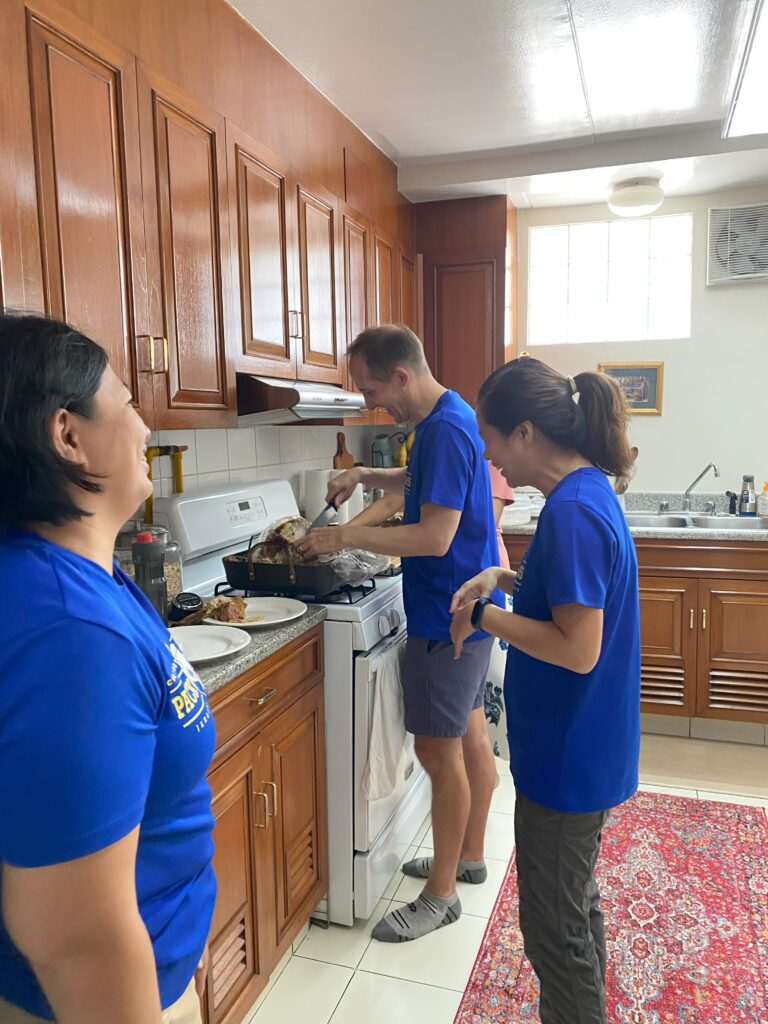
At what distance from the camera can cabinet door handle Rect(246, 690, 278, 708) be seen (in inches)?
64.4

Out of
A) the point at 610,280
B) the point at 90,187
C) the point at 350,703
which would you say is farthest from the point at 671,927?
the point at 610,280

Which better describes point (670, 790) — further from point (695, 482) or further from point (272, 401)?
point (272, 401)

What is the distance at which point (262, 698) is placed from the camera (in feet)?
5.45

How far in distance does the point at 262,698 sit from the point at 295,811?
39 centimetres

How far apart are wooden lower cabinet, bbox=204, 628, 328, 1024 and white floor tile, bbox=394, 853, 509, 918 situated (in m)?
A: 0.30

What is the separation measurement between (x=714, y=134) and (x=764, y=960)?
2.87m

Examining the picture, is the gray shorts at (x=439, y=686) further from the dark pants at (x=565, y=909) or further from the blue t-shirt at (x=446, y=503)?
the dark pants at (x=565, y=909)

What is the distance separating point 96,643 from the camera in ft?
2.05

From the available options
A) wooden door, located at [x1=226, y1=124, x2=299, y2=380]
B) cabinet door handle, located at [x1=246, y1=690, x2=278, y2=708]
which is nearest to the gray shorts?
cabinet door handle, located at [x1=246, y1=690, x2=278, y2=708]

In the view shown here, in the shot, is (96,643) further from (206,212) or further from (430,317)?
(430,317)

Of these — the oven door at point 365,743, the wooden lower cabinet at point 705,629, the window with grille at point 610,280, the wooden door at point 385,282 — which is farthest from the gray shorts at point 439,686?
the window with grille at point 610,280

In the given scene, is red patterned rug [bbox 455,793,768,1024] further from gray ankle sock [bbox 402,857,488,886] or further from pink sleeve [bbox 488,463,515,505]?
pink sleeve [bbox 488,463,515,505]

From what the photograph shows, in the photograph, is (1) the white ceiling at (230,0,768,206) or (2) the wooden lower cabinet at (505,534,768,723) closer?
(1) the white ceiling at (230,0,768,206)

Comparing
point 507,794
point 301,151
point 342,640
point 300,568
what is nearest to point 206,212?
point 301,151
